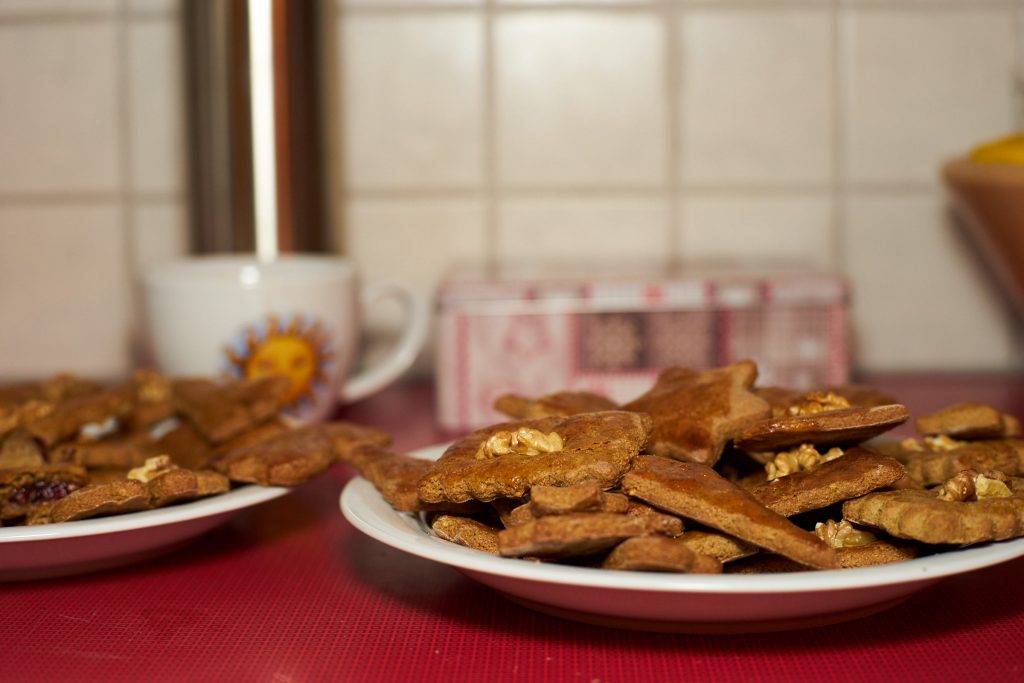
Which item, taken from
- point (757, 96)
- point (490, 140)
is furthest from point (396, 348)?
point (757, 96)

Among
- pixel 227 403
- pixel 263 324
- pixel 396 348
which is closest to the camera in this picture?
pixel 227 403

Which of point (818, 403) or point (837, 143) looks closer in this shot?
point (818, 403)

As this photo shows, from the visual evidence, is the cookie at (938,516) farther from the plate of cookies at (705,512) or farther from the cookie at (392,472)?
the cookie at (392,472)

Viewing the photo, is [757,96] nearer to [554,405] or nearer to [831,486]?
[554,405]

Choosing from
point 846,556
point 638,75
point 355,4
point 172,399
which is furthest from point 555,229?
point 846,556

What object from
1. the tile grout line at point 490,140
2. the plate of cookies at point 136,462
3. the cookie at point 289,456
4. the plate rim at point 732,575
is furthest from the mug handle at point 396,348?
the plate rim at point 732,575

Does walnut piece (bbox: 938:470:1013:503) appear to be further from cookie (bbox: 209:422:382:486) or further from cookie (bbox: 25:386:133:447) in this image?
cookie (bbox: 25:386:133:447)
